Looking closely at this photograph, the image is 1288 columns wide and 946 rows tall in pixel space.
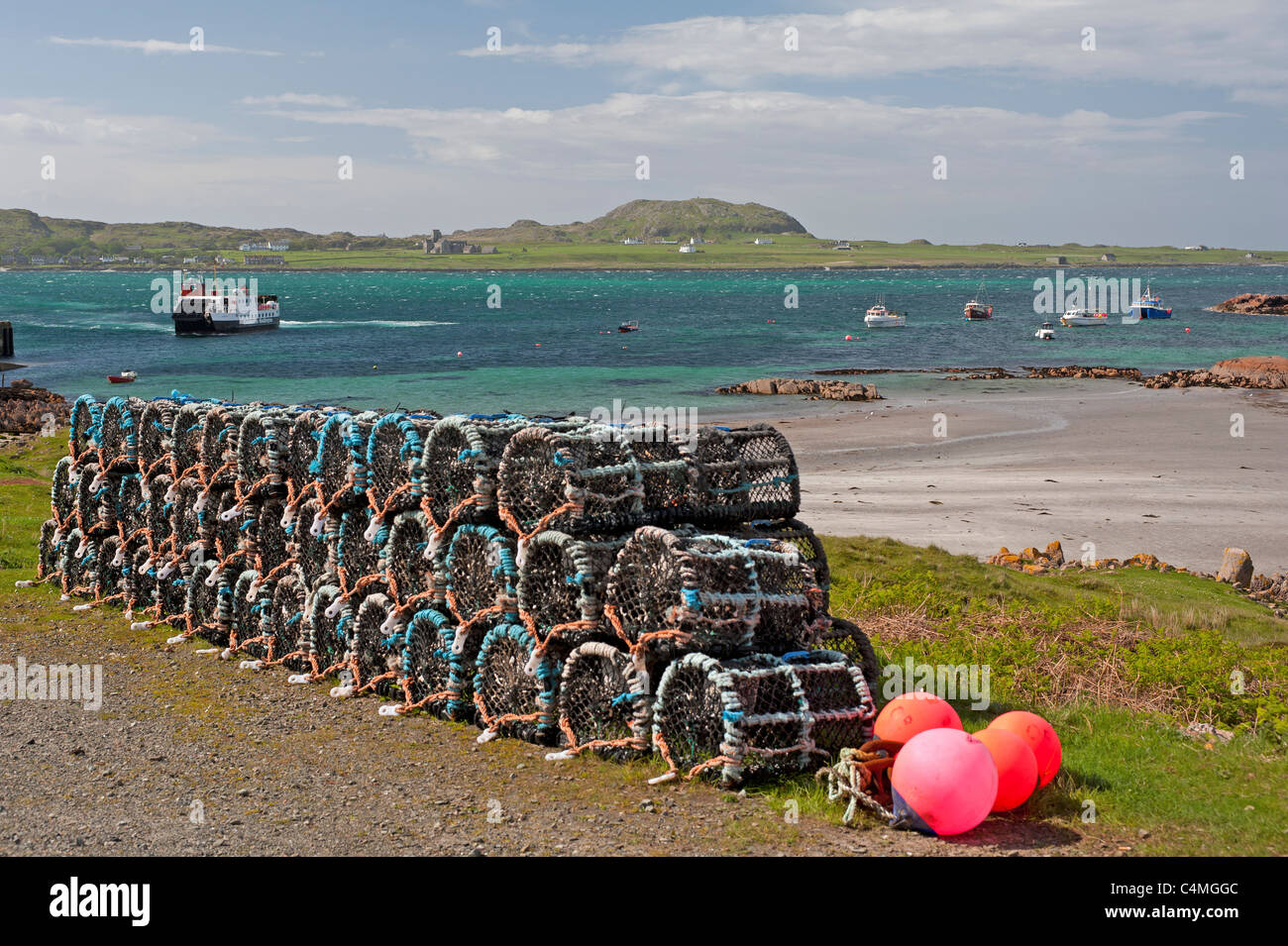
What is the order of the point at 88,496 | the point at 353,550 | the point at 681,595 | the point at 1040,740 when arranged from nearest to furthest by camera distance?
the point at 1040,740 < the point at 681,595 < the point at 353,550 < the point at 88,496

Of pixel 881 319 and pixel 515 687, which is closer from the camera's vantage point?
pixel 515 687

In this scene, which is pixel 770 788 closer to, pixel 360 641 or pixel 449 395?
pixel 360 641

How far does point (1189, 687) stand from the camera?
35.2 feet

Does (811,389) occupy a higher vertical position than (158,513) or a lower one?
higher

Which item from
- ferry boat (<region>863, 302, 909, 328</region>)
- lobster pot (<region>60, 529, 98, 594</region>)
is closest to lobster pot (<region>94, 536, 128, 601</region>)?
lobster pot (<region>60, 529, 98, 594</region>)

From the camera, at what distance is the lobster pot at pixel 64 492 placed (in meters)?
15.6

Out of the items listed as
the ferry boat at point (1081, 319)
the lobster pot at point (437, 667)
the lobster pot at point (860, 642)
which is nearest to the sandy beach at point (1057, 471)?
the lobster pot at point (860, 642)

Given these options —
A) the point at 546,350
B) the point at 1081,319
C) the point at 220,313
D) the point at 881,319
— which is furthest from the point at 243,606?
the point at 1081,319

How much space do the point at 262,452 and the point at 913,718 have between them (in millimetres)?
7675

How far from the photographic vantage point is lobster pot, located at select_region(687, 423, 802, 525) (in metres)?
10.1

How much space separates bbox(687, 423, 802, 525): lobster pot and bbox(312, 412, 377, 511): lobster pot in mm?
3247

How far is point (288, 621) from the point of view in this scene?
11852mm

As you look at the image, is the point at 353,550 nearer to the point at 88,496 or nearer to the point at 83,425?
the point at 88,496

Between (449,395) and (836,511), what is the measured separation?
3894cm
